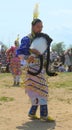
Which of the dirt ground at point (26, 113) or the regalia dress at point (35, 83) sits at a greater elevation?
the regalia dress at point (35, 83)

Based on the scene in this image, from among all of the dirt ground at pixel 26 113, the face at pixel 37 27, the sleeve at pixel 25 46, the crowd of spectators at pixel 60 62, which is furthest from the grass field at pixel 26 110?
the crowd of spectators at pixel 60 62

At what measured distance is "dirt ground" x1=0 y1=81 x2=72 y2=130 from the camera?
26.1 ft

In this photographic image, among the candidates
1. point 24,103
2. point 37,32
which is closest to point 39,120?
point 37,32

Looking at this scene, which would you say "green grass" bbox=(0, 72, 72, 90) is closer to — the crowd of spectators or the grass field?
the grass field

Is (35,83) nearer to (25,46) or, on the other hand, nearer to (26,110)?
(25,46)

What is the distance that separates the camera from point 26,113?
926 cm

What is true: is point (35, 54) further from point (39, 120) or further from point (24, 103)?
point (24, 103)

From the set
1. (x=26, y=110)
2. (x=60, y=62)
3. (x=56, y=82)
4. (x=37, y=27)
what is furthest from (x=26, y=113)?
(x=60, y=62)

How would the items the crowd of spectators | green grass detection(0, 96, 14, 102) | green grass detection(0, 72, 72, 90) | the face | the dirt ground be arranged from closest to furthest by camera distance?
the dirt ground < the face < green grass detection(0, 96, 14, 102) < green grass detection(0, 72, 72, 90) < the crowd of spectators

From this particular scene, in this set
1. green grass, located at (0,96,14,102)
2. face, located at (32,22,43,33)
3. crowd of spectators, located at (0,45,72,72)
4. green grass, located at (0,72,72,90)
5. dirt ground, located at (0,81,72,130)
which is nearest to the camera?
dirt ground, located at (0,81,72,130)

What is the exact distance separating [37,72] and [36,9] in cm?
121

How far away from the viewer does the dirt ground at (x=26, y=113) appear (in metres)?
7.95

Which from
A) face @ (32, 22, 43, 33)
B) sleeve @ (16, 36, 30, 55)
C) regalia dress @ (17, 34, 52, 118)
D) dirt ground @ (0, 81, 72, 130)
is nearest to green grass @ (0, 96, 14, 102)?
dirt ground @ (0, 81, 72, 130)

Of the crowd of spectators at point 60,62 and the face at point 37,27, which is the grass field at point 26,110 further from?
the crowd of spectators at point 60,62
